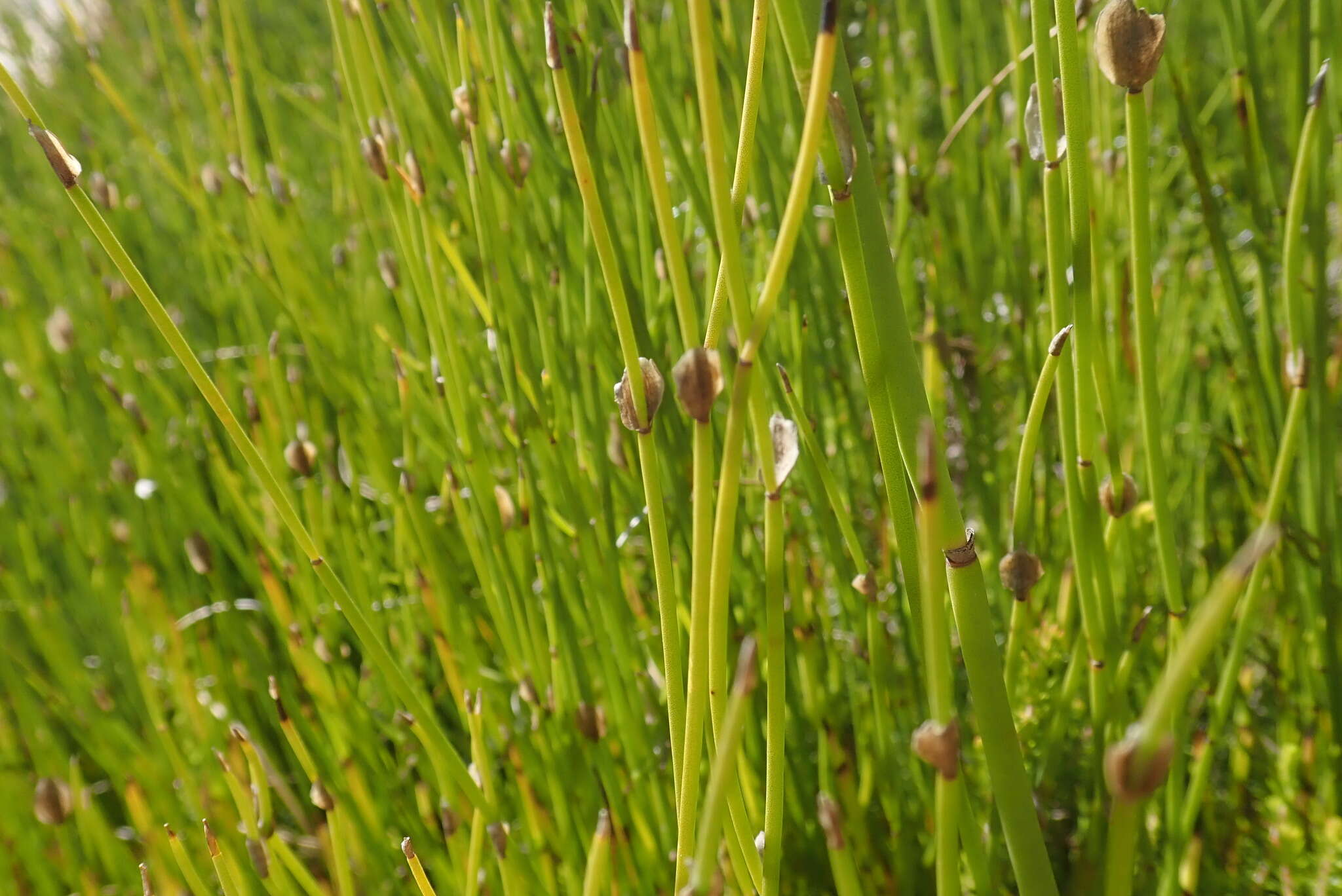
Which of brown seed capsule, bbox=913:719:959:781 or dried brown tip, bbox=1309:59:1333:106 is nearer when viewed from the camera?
brown seed capsule, bbox=913:719:959:781

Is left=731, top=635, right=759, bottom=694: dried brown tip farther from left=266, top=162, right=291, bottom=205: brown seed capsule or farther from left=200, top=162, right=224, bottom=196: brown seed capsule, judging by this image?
left=200, top=162, right=224, bottom=196: brown seed capsule

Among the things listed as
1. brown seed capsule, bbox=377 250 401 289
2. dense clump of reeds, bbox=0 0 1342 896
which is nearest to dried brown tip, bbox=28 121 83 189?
dense clump of reeds, bbox=0 0 1342 896

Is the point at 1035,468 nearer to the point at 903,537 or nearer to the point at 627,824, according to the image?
the point at 627,824

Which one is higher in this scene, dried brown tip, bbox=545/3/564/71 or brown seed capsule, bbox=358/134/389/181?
brown seed capsule, bbox=358/134/389/181

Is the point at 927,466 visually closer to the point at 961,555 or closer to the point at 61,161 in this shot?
the point at 961,555

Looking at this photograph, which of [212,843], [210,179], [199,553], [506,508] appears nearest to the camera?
[212,843]

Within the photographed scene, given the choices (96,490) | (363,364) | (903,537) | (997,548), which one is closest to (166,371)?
(96,490)

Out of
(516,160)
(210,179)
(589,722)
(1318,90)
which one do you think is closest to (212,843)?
(589,722)

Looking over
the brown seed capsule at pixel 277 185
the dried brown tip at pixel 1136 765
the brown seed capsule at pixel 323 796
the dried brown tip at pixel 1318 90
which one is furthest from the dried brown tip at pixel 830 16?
the brown seed capsule at pixel 277 185
